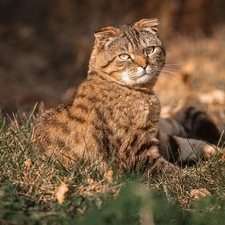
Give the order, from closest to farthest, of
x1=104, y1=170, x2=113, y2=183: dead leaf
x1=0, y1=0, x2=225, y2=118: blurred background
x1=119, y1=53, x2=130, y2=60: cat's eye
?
x1=104, y1=170, x2=113, y2=183: dead leaf < x1=119, y1=53, x2=130, y2=60: cat's eye < x1=0, y1=0, x2=225, y2=118: blurred background

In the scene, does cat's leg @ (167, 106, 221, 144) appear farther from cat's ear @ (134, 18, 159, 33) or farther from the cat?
cat's ear @ (134, 18, 159, 33)

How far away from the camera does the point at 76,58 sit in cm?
1035

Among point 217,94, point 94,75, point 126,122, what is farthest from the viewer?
point 217,94

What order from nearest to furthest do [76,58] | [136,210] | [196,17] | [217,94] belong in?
[136,210] → [217,94] → [76,58] → [196,17]

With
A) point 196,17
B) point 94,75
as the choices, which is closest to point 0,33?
point 196,17

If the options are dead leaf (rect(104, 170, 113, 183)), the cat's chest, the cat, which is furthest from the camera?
the cat's chest

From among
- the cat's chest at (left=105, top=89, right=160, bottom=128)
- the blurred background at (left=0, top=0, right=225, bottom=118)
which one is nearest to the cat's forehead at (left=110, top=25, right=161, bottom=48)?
the cat's chest at (left=105, top=89, right=160, bottom=128)

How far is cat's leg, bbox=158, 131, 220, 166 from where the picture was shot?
4438 millimetres

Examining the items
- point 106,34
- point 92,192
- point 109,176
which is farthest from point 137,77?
point 92,192

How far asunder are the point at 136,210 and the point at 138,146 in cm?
132

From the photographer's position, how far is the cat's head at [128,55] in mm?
4012

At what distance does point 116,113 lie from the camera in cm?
392

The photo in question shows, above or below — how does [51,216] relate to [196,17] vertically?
below

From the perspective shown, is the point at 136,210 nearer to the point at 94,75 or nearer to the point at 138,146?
the point at 138,146
